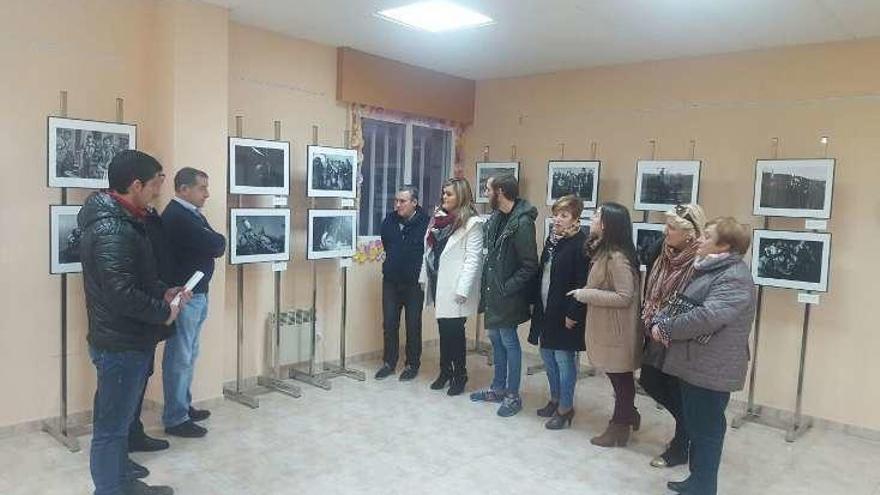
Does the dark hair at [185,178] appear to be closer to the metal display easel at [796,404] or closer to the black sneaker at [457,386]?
the black sneaker at [457,386]

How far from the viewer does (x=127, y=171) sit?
2.59 meters

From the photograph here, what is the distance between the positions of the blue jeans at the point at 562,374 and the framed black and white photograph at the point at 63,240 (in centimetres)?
273

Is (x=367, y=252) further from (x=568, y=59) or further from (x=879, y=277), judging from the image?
(x=879, y=277)

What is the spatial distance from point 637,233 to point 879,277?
5.08ft

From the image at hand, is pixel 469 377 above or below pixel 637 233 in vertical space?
below

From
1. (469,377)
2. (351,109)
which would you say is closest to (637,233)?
(469,377)

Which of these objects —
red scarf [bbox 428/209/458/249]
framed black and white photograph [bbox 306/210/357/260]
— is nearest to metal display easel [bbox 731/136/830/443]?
red scarf [bbox 428/209/458/249]

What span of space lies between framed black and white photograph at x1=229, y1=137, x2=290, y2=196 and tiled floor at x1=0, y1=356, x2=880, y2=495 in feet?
4.67

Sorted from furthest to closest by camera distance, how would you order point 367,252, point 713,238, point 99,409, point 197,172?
point 367,252 → point 197,172 → point 713,238 → point 99,409

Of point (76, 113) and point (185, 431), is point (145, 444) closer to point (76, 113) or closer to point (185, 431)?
point (185, 431)

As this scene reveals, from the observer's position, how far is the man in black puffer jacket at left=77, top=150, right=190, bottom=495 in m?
2.48

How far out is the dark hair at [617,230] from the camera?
11.8 ft

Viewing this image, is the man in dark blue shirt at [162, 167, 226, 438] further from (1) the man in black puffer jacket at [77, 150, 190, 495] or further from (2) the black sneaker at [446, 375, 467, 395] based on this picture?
(2) the black sneaker at [446, 375, 467, 395]

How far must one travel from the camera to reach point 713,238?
9.44ft
